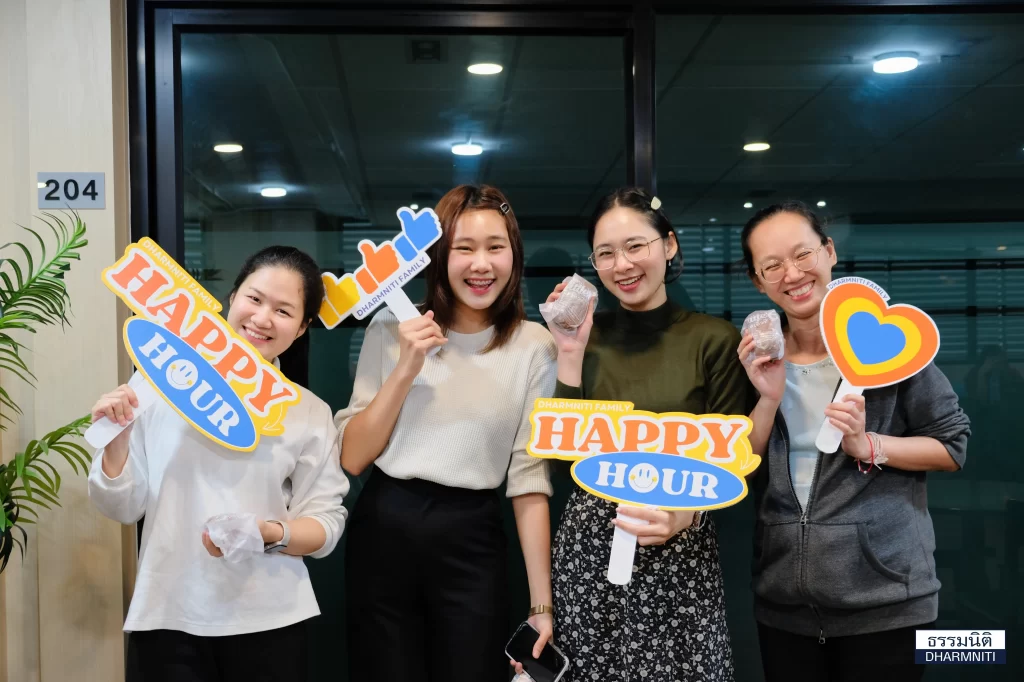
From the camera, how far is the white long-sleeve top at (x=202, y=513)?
58.2 inches

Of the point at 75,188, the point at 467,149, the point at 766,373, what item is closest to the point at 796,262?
the point at 766,373

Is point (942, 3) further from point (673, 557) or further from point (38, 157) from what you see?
point (38, 157)

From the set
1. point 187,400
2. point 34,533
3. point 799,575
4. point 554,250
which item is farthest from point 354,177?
point 799,575

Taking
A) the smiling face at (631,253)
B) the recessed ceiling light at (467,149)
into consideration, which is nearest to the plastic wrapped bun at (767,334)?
the smiling face at (631,253)

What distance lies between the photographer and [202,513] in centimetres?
150

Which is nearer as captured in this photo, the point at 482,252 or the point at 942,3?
the point at 482,252

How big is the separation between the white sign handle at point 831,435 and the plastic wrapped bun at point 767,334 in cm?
16

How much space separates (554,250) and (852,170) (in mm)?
949

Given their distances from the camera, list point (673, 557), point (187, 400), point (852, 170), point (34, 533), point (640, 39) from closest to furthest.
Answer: point (187, 400)
point (673, 557)
point (34, 533)
point (640, 39)
point (852, 170)

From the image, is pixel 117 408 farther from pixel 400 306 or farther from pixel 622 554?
pixel 622 554

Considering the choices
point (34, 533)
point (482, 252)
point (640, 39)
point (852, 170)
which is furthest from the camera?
point (852, 170)

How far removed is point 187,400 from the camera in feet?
4.89

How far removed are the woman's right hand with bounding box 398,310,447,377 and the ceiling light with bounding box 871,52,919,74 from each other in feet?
5.62

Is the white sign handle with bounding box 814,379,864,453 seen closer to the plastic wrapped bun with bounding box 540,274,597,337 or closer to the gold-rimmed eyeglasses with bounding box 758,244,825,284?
the gold-rimmed eyeglasses with bounding box 758,244,825,284
